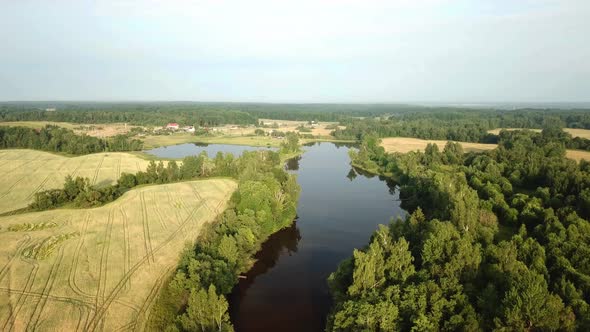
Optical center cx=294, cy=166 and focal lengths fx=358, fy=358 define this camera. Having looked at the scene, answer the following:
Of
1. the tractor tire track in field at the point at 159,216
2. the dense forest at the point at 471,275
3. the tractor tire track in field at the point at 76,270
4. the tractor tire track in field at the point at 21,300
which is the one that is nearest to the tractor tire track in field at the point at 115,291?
the tractor tire track in field at the point at 76,270

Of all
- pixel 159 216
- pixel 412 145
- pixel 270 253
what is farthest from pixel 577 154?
pixel 159 216

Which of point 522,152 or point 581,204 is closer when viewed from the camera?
point 581,204

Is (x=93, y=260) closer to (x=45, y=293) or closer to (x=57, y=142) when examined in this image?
(x=45, y=293)

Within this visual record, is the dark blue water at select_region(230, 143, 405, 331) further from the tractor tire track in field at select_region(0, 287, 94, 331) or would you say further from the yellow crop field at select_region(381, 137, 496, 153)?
the yellow crop field at select_region(381, 137, 496, 153)

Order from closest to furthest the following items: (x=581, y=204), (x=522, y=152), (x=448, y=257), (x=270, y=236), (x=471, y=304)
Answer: (x=471, y=304)
(x=448, y=257)
(x=581, y=204)
(x=270, y=236)
(x=522, y=152)

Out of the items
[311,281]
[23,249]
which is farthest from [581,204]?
[23,249]

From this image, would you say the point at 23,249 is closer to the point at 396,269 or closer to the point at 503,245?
→ the point at 396,269
